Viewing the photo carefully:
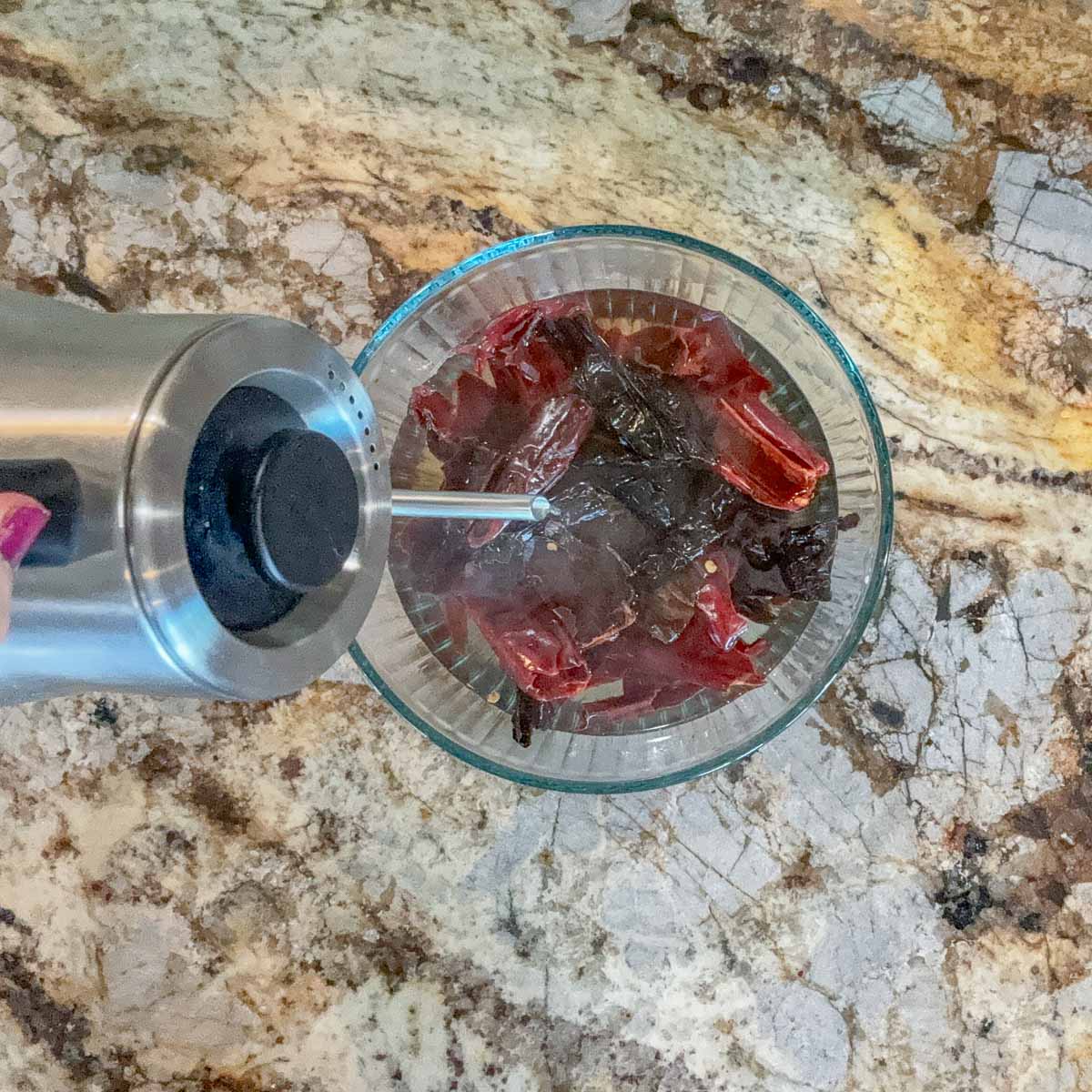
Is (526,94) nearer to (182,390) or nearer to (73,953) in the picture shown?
(182,390)

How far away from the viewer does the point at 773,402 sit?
829 millimetres

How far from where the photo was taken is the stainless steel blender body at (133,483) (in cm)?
46

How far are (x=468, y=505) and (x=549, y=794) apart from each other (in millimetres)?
380

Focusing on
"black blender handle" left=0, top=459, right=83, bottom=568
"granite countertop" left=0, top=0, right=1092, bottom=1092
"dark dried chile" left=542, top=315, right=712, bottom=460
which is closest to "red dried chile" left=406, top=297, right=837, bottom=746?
"dark dried chile" left=542, top=315, right=712, bottom=460

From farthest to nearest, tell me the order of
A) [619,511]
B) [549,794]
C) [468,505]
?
[549,794]
[619,511]
[468,505]

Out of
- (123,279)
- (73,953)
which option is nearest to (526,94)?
(123,279)

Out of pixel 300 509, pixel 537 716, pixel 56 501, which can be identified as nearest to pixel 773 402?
pixel 537 716

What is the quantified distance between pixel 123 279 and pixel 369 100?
11.9 inches

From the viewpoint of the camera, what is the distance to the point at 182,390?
48 centimetres

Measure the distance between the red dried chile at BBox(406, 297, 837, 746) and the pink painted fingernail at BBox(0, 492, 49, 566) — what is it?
0.36 metres

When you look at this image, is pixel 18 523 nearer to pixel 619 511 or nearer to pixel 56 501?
pixel 56 501

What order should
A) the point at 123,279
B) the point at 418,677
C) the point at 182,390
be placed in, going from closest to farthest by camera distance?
the point at 182,390
the point at 418,677
the point at 123,279

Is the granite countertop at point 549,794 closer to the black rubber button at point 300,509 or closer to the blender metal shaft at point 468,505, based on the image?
the blender metal shaft at point 468,505

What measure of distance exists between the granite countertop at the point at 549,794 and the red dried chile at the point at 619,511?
200mm
